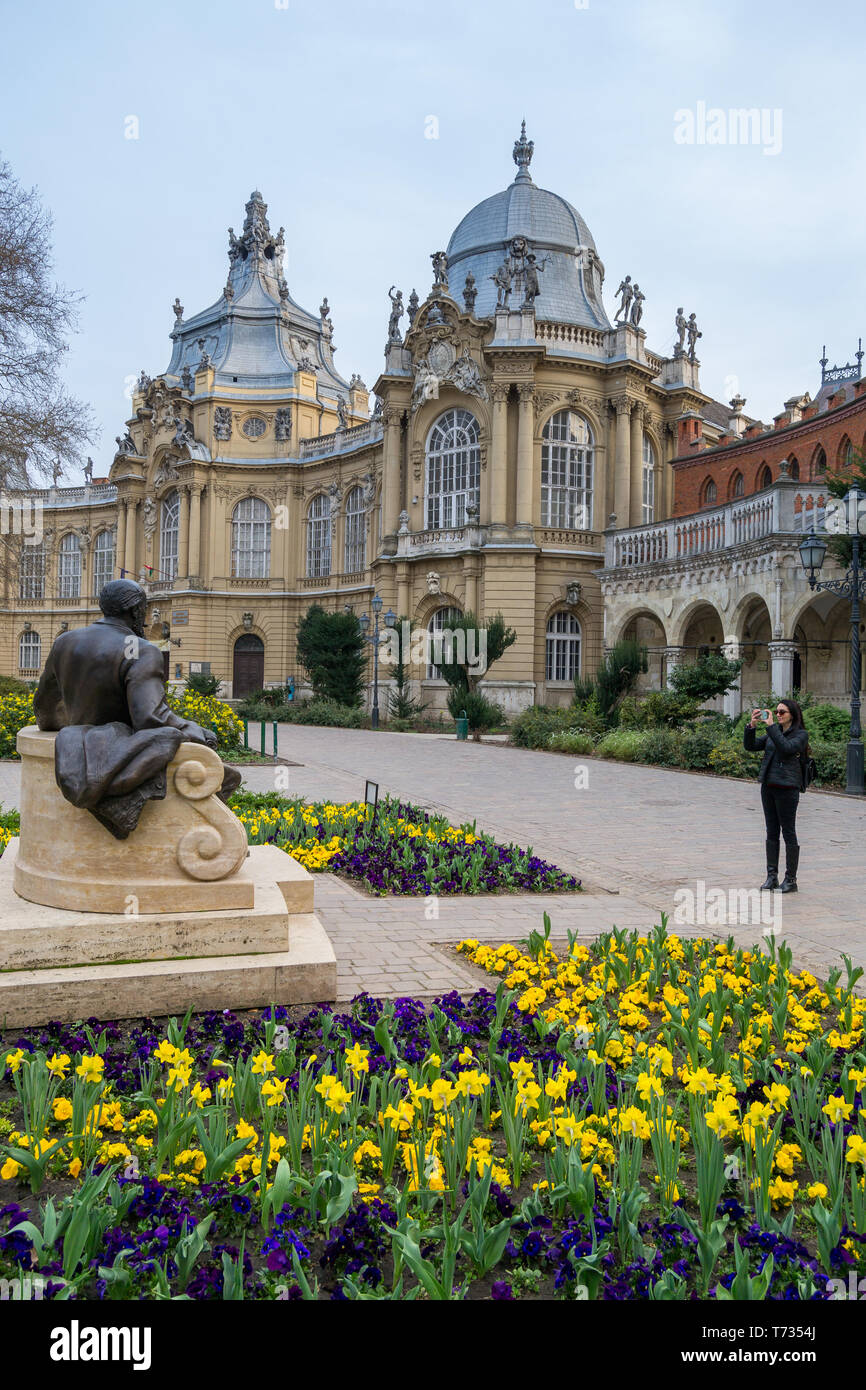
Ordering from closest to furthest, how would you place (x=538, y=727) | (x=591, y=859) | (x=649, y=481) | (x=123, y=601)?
(x=123, y=601) < (x=591, y=859) < (x=538, y=727) < (x=649, y=481)

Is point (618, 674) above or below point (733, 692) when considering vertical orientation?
above

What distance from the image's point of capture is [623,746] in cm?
2234

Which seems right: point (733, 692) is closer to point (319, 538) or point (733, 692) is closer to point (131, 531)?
point (319, 538)

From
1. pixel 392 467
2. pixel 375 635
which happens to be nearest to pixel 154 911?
pixel 375 635

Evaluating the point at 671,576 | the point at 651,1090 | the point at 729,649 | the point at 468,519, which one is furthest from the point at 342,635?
the point at 651,1090

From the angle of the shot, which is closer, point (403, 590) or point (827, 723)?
point (827, 723)

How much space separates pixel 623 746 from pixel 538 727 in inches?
166

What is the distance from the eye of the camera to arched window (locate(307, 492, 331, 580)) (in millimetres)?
49125

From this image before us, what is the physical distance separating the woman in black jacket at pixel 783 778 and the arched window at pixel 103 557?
5539cm

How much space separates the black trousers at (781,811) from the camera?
8.55 m

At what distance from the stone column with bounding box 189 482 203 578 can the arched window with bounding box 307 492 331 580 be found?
5614 millimetres

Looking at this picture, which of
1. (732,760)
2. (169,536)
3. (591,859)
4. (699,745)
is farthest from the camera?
(169,536)

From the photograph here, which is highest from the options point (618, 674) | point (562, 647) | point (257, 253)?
point (257, 253)
